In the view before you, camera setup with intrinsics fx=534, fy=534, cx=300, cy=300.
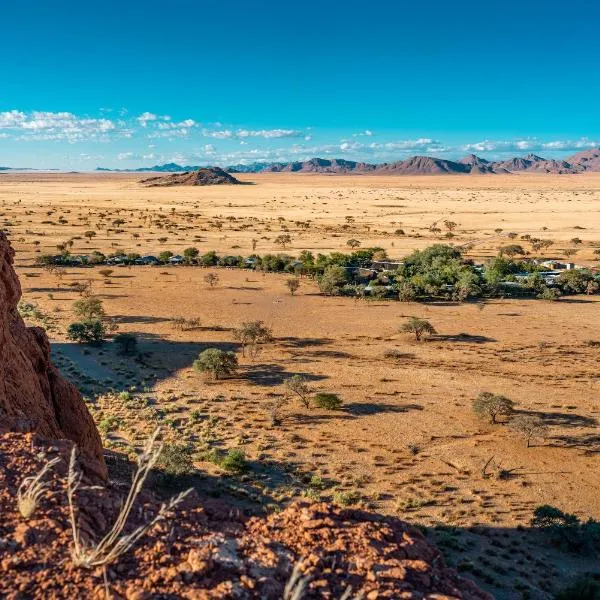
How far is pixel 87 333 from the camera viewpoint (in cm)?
3047

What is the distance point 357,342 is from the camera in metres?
32.6

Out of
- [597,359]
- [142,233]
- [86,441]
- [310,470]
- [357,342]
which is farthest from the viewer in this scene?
[142,233]

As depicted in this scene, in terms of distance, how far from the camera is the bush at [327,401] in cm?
2264

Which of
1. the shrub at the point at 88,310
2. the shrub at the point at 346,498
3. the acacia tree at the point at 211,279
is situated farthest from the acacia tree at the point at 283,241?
the shrub at the point at 346,498

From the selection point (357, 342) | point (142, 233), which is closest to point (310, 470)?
point (357, 342)

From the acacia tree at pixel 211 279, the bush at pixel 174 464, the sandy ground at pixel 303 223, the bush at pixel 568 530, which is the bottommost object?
the bush at pixel 568 530

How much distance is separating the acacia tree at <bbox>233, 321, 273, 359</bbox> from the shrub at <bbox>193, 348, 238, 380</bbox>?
3090mm

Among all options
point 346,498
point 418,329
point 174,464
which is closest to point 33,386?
point 174,464

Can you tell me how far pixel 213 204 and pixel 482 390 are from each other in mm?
117196

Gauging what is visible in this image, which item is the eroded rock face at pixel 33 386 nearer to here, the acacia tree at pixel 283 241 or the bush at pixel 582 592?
the bush at pixel 582 592

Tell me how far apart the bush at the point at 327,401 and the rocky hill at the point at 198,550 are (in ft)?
50.9

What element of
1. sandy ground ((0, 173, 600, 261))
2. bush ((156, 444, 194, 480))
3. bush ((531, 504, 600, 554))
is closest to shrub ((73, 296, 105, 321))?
bush ((156, 444, 194, 480))

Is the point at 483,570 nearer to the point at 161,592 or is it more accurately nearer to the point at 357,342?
the point at 161,592

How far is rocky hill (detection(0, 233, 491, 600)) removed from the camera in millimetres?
5156
